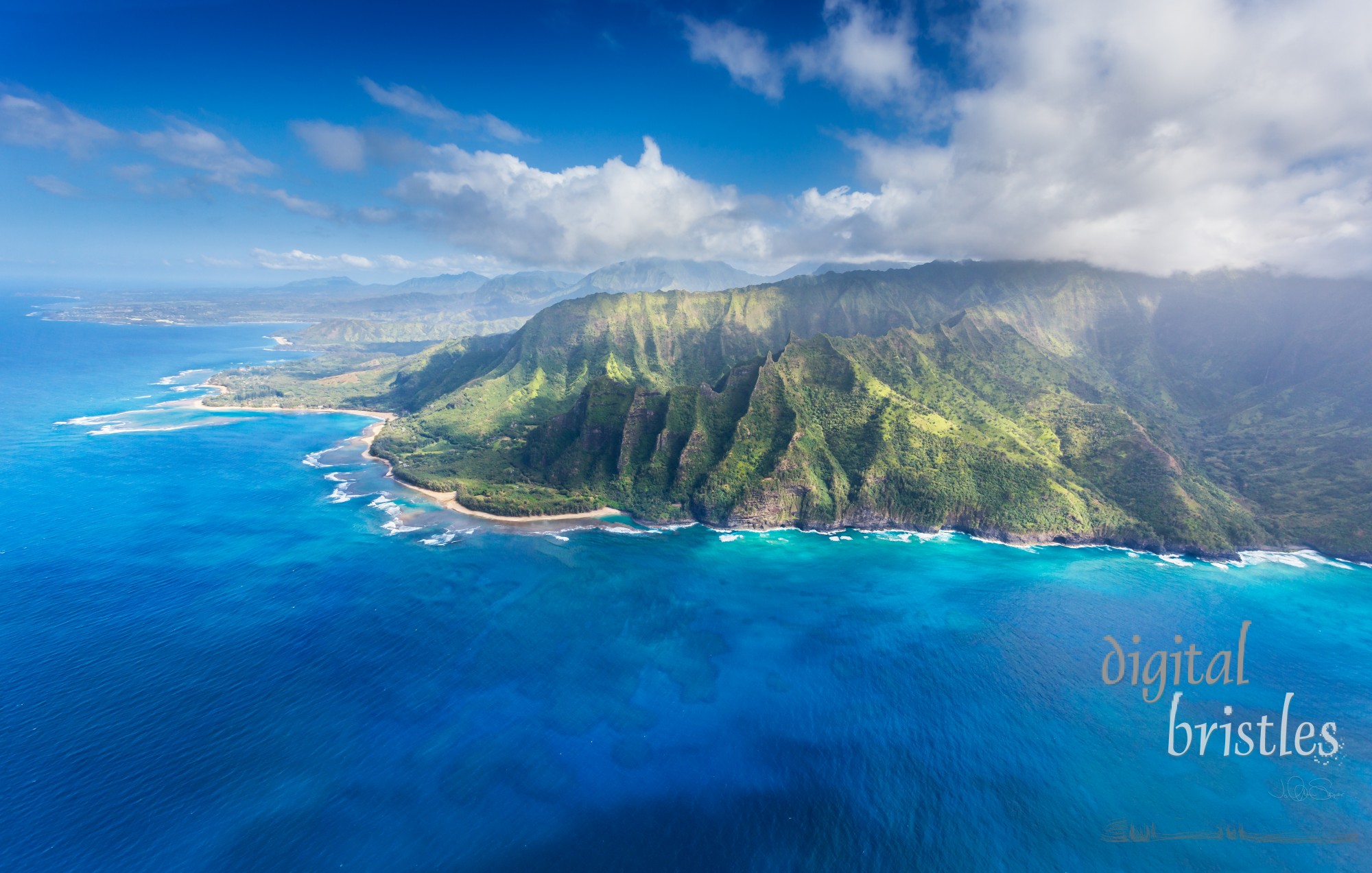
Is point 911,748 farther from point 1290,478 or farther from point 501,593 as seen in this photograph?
point 1290,478

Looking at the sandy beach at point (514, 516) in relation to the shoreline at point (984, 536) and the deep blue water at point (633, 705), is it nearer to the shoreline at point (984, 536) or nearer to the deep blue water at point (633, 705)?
the shoreline at point (984, 536)
